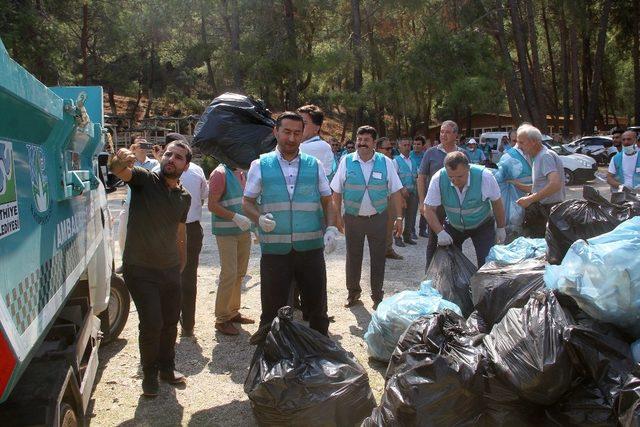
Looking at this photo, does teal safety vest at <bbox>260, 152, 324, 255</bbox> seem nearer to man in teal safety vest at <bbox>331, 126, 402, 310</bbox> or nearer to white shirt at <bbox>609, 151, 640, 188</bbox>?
man in teal safety vest at <bbox>331, 126, 402, 310</bbox>

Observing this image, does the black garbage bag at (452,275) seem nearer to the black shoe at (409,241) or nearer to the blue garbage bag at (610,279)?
the blue garbage bag at (610,279)

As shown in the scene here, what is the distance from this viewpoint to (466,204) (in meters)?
5.01

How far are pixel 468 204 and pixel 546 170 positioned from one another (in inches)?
42.0

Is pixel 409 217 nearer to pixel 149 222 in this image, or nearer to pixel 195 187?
pixel 195 187

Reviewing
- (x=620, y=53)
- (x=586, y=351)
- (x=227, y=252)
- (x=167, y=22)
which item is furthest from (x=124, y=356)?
(x=620, y=53)

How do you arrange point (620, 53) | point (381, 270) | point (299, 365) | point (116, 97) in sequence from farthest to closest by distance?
point (116, 97)
point (620, 53)
point (381, 270)
point (299, 365)

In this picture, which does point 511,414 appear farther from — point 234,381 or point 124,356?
point 124,356

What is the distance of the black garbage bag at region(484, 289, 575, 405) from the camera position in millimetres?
2676

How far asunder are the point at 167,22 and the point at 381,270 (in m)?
27.0

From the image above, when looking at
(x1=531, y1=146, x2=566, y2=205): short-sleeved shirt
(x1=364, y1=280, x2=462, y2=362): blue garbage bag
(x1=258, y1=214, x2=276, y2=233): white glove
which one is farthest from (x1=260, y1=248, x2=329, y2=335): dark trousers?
(x1=531, y1=146, x2=566, y2=205): short-sleeved shirt

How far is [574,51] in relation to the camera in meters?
28.8

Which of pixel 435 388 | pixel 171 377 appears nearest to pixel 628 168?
pixel 435 388

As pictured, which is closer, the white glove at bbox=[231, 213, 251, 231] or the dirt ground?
the dirt ground

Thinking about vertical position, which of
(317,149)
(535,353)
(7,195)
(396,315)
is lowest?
(396,315)
